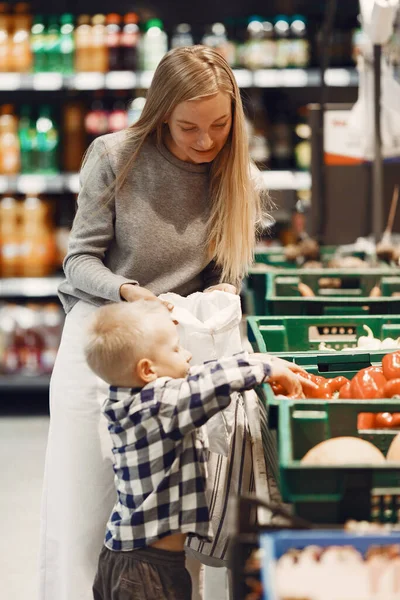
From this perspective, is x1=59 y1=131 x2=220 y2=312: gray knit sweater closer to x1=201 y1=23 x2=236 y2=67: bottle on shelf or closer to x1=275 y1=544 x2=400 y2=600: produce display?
x1=275 y1=544 x2=400 y2=600: produce display

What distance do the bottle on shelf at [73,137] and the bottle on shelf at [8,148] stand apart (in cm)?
27

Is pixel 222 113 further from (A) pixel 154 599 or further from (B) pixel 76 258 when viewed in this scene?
(A) pixel 154 599

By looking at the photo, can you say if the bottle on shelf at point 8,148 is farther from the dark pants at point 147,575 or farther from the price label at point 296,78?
the dark pants at point 147,575

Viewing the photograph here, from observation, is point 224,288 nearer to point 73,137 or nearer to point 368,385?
point 368,385

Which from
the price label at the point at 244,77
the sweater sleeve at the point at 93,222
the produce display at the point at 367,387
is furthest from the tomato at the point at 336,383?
the price label at the point at 244,77

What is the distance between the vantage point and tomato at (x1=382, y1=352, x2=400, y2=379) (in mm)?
1782

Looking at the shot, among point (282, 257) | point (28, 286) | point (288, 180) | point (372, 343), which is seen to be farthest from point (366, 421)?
point (28, 286)

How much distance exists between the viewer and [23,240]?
5.09 metres

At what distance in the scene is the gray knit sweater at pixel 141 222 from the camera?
2145 mm

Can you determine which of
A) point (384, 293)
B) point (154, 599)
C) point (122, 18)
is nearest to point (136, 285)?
point (154, 599)

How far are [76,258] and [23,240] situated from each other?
9.96 ft

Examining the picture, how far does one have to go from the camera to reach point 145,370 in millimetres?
1732

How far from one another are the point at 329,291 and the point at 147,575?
1.43 meters

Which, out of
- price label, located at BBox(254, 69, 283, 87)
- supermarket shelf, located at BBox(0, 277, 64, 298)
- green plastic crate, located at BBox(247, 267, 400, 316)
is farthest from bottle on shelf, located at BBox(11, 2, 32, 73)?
green plastic crate, located at BBox(247, 267, 400, 316)
